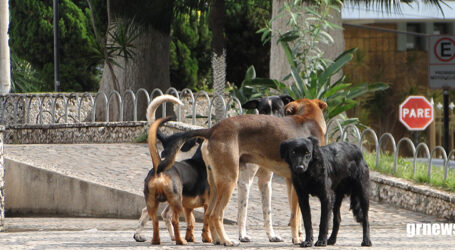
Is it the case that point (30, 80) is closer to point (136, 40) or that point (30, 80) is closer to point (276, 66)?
point (136, 40)

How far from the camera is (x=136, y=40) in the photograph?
22766 mm

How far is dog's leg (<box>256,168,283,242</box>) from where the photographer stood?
9617mm

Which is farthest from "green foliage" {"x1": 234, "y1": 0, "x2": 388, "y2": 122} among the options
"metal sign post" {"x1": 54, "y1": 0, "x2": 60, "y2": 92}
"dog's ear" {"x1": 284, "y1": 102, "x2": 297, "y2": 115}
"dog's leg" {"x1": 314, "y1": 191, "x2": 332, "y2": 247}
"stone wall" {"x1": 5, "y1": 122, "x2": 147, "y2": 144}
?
"metal sign post" {"x1": 54, "y1": 0, "x2": 60, "y2": 92}

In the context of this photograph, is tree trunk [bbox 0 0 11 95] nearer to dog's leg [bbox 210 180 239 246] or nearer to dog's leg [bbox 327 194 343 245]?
dog's leg [bbox 210 180 239 246]

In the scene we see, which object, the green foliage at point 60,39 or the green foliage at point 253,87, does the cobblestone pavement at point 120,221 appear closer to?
the green foliage at point 253,87

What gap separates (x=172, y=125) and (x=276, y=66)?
3195 millimetres

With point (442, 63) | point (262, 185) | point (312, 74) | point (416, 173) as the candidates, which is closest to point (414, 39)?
point (442, 63)

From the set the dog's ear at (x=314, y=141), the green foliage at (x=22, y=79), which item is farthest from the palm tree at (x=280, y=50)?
the green foliage at (x=22, y=79)

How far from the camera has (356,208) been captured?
9.19m

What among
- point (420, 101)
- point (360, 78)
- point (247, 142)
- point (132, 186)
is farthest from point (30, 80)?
point (247, 142)

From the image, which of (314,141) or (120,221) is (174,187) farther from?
(120,221)

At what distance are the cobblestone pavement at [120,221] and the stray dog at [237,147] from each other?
0.37 m

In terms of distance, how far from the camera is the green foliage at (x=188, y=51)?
30094mm

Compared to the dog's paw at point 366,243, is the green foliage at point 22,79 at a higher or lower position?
higher
